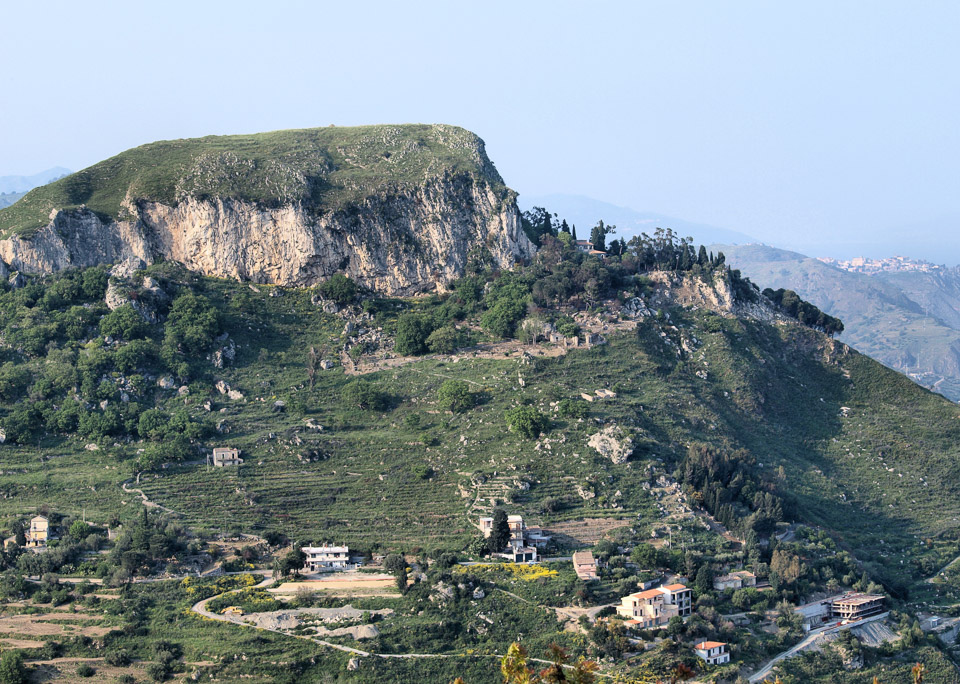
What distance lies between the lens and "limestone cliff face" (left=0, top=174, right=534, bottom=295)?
233 ft

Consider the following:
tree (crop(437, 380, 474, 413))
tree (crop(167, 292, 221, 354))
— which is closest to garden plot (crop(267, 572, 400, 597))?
tree (crop(437, 380, 474, 413))

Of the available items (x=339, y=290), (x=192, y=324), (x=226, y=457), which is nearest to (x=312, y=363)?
(x=339, y=290)

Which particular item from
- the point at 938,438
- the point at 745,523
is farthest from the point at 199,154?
the point at 938,438

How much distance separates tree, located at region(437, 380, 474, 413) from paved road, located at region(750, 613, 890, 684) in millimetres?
21736

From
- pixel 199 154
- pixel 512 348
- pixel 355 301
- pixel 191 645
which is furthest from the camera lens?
pixel 199 154

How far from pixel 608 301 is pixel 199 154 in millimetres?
30168

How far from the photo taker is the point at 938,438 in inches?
2633

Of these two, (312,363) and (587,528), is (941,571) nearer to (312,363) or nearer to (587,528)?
(587,528)

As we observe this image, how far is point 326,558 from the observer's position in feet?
159

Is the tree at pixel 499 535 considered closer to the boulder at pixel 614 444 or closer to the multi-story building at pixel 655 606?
the multi-story building at pixel 655 606

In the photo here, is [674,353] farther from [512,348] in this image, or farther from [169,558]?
[169,558]

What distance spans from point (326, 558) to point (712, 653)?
55.9 ft

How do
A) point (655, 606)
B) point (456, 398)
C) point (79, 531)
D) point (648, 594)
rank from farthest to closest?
point (456, 398), point (79, 531), point (648, 594), point (655, 606)

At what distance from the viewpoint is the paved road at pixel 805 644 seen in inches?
1666
